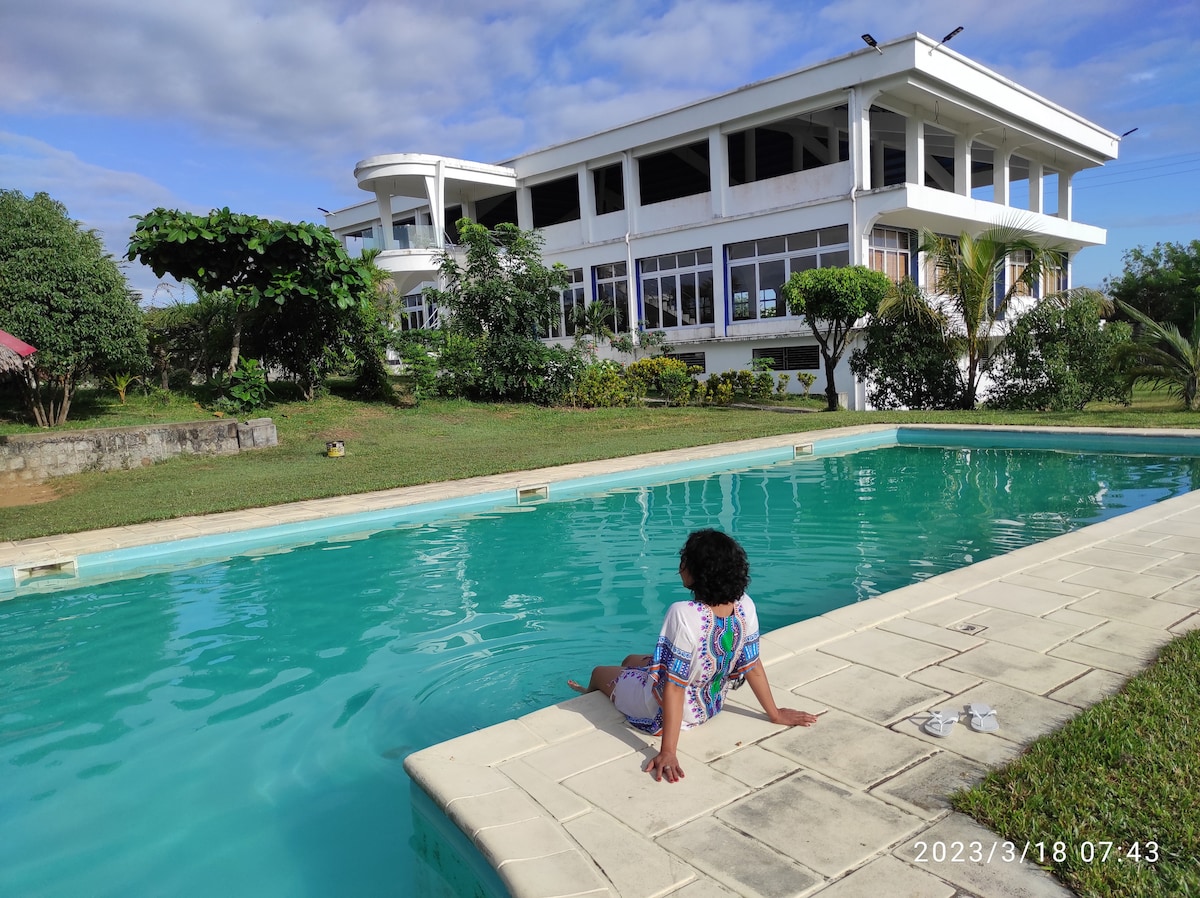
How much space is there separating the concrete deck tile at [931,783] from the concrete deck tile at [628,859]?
80cm

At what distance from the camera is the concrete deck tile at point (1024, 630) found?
4.00m

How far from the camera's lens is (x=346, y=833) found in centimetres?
345

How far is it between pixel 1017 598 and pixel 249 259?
15.5 metres

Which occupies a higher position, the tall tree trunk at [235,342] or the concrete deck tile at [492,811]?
the tall tree trunk at [235,342]

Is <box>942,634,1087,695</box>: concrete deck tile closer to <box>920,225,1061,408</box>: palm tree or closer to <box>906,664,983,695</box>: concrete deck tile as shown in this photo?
<box>906,664,983,695</box>: concrete deck tile

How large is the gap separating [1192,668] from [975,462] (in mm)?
8978

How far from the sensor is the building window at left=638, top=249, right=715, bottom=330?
23.9 meters

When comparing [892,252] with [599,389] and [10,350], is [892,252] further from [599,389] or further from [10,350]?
[10,350]

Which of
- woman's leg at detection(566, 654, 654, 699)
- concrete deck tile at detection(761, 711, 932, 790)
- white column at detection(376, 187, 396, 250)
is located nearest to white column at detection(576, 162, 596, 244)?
white column at detection(376, 187, 396, 250)

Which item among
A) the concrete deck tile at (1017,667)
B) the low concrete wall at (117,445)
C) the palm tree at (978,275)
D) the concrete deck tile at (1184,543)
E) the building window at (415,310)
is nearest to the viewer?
the concrete deck tile at (1017,667)

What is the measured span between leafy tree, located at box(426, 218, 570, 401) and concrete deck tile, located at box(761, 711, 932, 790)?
54.8ft

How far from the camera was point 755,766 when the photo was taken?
294 centimetres

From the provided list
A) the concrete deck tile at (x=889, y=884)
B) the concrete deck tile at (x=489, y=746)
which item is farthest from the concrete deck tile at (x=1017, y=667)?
the concrete deck tile at (x=489, y=746)

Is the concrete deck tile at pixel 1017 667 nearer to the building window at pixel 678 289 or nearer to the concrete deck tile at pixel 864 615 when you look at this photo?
the concrete deck tile at pixel 864 615
